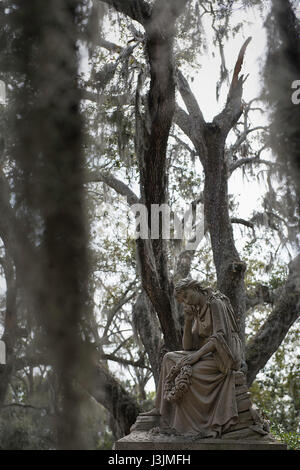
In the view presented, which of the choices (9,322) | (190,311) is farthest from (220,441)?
(9,322)

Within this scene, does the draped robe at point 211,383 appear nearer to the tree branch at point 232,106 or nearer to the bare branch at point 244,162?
the tree branch at point 232,106

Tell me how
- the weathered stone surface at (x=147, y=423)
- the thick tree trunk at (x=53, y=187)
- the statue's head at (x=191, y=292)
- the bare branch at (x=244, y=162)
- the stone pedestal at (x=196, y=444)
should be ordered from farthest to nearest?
the bare branch at (x=244, y=162) < the statue's head at (x=191, y=292) < the weathered stone surface at (x=147, y=423) < the stone pedestal at (x=196, y=444) < the thick tree trunk at (x=53, y=187)

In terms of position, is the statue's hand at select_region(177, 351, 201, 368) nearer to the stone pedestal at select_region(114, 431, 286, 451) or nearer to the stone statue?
the stone statue

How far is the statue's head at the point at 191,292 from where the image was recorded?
19.6 feet

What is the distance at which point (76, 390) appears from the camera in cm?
75

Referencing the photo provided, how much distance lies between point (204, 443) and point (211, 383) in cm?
59

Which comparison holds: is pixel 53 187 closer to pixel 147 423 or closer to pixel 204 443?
pixel 204 443

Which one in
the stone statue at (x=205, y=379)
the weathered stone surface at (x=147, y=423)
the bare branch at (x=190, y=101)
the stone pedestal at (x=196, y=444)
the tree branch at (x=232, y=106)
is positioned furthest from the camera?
the bare branch at (x=190, y=101)

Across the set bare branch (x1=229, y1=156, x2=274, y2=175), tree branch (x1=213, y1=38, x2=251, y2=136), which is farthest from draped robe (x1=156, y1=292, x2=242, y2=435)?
bare branch (x1=229, y1=156, x2=274, y2=175)

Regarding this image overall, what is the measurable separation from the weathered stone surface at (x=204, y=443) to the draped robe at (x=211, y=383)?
14 cm

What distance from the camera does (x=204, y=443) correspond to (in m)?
5.18

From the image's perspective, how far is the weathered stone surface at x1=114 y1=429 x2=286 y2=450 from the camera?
5090 mm

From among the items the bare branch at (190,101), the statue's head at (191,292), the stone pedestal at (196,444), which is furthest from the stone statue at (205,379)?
the bare branch at (190,101)
